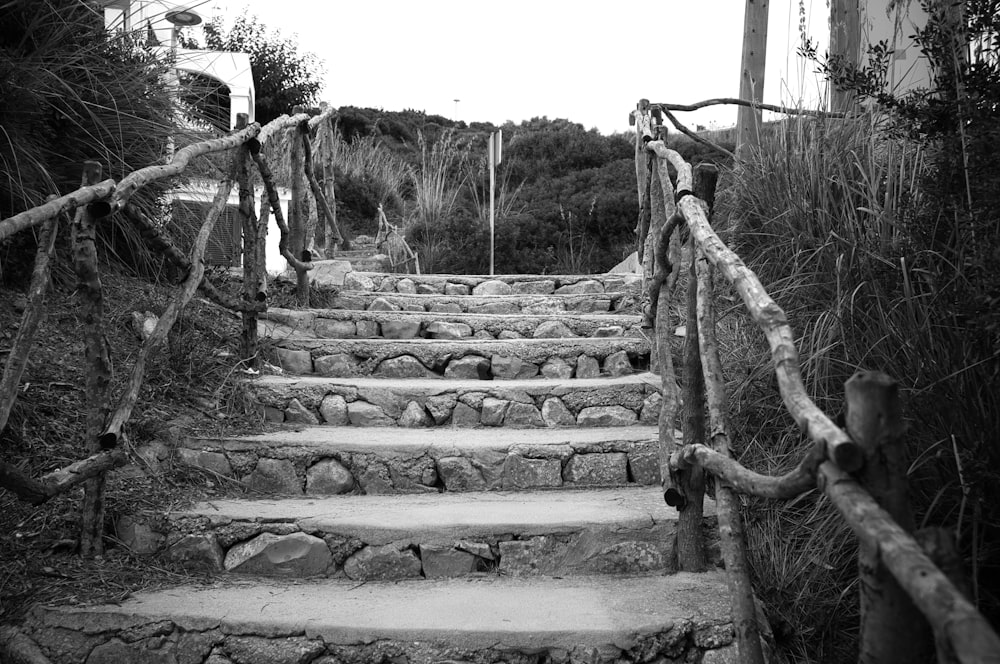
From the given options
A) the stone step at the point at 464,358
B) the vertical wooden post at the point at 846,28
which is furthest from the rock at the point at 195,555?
the vertical wooden post at the point at 846,28

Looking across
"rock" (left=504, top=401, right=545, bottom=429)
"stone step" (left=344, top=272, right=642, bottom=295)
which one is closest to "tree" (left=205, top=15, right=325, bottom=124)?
"stone step" (left=344, top=272, right=642, bottom=295)

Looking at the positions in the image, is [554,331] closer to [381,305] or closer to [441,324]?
[441,324]

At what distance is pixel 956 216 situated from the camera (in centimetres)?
247

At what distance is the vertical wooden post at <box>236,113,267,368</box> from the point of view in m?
3.70

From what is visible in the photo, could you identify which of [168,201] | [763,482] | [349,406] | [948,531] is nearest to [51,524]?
[349,406]

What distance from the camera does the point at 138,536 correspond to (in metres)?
2.72

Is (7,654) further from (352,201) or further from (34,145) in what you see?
(352,201)

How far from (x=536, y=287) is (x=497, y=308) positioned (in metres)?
0.84

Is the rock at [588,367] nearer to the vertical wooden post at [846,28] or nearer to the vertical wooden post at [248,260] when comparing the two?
the vertical wooden post at [248,260]

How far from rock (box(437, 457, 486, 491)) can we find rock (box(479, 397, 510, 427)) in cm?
43

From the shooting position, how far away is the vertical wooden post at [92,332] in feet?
8.16

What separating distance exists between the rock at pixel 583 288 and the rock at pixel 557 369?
1782 mm

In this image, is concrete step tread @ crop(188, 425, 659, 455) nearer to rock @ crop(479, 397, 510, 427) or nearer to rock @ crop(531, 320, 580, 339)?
rock @ crop(479, 397, 510, 427)

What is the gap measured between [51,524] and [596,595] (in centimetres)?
183
